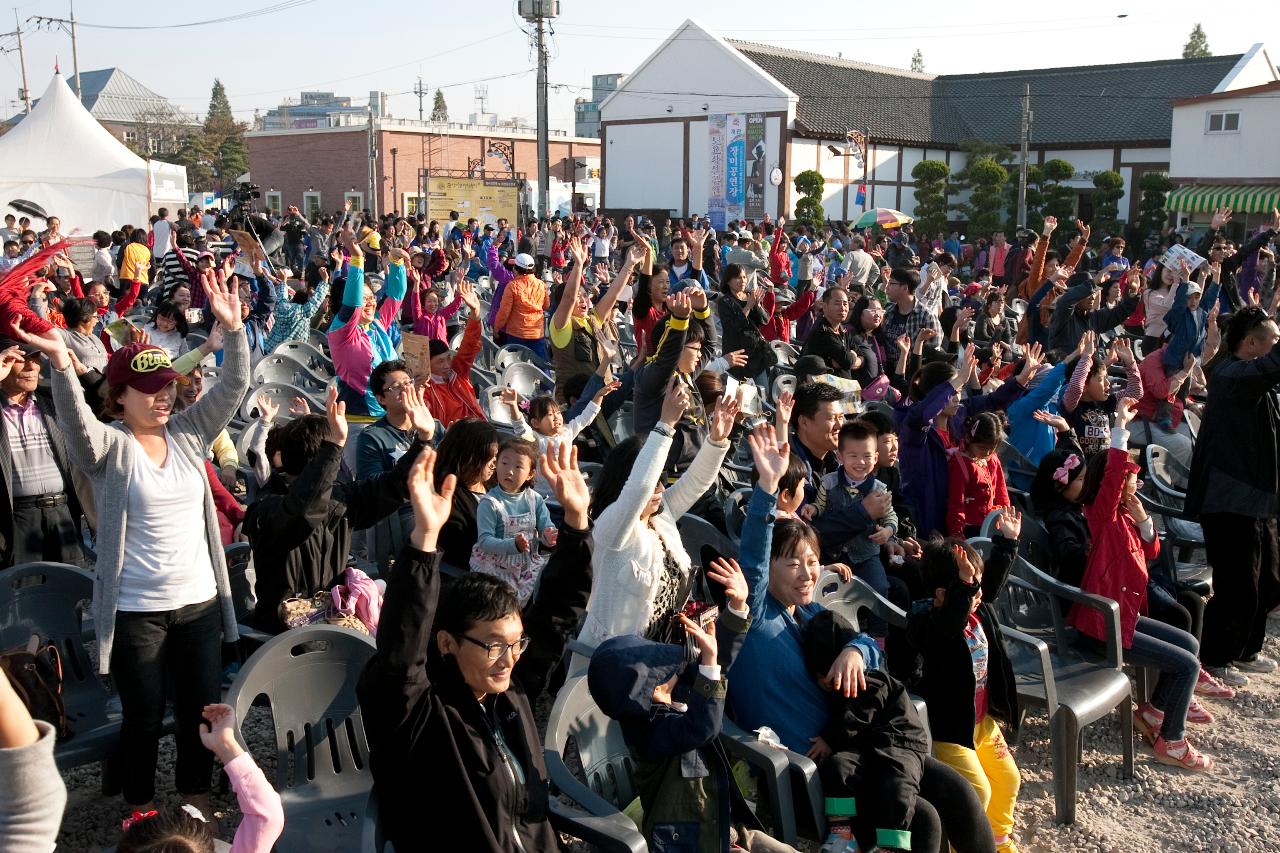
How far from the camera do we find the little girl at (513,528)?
4.09 metres

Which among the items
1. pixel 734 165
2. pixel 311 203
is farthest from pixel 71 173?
pixel 311 203

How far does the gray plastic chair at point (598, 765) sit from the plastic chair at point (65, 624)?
57.2 inches

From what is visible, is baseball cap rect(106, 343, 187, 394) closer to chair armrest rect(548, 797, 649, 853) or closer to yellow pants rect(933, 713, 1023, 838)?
chair armrest rect(548, 797, 649, 853)

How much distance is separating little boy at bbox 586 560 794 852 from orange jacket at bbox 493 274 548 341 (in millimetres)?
6473

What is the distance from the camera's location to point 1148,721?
4.79 meters

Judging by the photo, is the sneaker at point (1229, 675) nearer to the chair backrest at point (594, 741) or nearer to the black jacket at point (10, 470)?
the chair backrest at point (594, 741)

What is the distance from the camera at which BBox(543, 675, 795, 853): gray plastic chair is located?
287cm

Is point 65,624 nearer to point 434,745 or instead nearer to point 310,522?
point 310,522

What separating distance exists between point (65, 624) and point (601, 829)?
221cm

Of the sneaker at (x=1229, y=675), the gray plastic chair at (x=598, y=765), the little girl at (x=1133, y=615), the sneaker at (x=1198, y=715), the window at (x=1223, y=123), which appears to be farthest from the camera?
the window at (x=1223, y=123)

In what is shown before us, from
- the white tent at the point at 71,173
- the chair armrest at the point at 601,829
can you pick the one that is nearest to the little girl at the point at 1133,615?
the chair armrest at the point at 601,829

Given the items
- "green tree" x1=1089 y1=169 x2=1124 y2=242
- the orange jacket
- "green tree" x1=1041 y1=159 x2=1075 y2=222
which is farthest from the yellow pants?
"green tree" x1=1089 y1=169 x2=1124 y2=242

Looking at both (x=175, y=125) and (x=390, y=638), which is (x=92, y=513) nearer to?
(x=390, y=638)

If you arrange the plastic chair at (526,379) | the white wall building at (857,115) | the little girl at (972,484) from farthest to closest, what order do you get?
the white wall building at (857,115) < the plastic chair at (526,379) < the little girl at (972,484)
